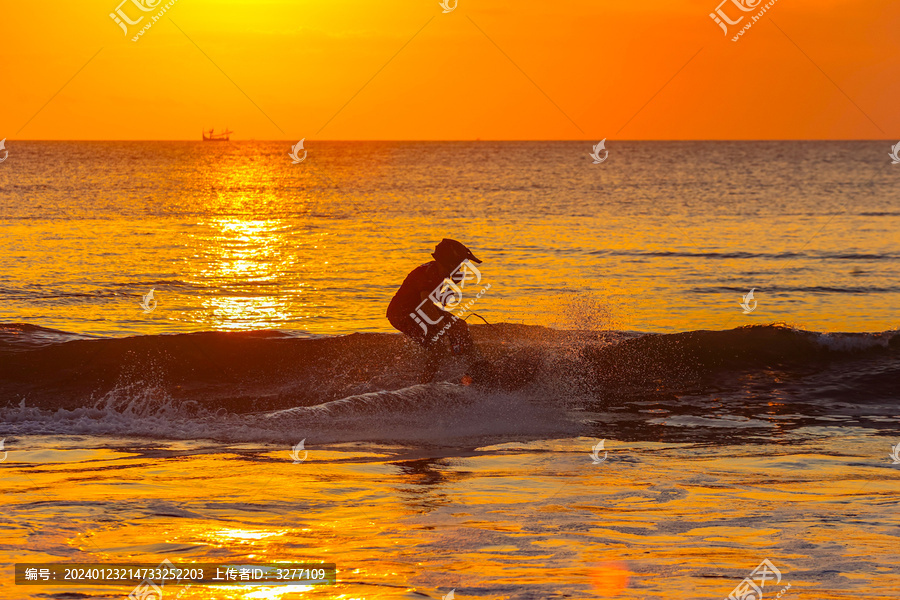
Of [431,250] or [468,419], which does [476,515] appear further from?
[431,250]

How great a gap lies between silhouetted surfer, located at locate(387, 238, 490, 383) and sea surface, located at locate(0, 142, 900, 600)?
0.73 meters

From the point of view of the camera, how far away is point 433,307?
35.2 ft

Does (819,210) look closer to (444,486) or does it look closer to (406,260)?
(406,260)

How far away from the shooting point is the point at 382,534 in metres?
6.12

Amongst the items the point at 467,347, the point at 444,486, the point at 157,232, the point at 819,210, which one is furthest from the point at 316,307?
the point at 819,210

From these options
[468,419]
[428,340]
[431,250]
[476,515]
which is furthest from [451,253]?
[431,250]

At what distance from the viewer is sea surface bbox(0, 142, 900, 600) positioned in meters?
5.70

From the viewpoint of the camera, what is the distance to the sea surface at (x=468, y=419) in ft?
18.7

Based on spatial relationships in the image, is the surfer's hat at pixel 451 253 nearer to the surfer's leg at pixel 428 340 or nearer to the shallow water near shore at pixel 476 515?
the surfer's leg at pixel 428 340

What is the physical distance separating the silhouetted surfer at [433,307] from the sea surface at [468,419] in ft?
2.40

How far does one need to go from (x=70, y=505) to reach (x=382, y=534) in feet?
7.85

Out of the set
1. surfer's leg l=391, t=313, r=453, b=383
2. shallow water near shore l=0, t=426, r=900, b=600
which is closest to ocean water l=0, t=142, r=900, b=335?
surfer's leg l=391, t=313, r=453, b=383

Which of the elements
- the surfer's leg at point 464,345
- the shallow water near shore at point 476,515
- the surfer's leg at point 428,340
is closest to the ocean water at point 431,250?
the surfer's leg at point 464,345

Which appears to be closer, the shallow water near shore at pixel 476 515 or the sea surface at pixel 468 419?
the shallow water near shore at pixel 476 515
